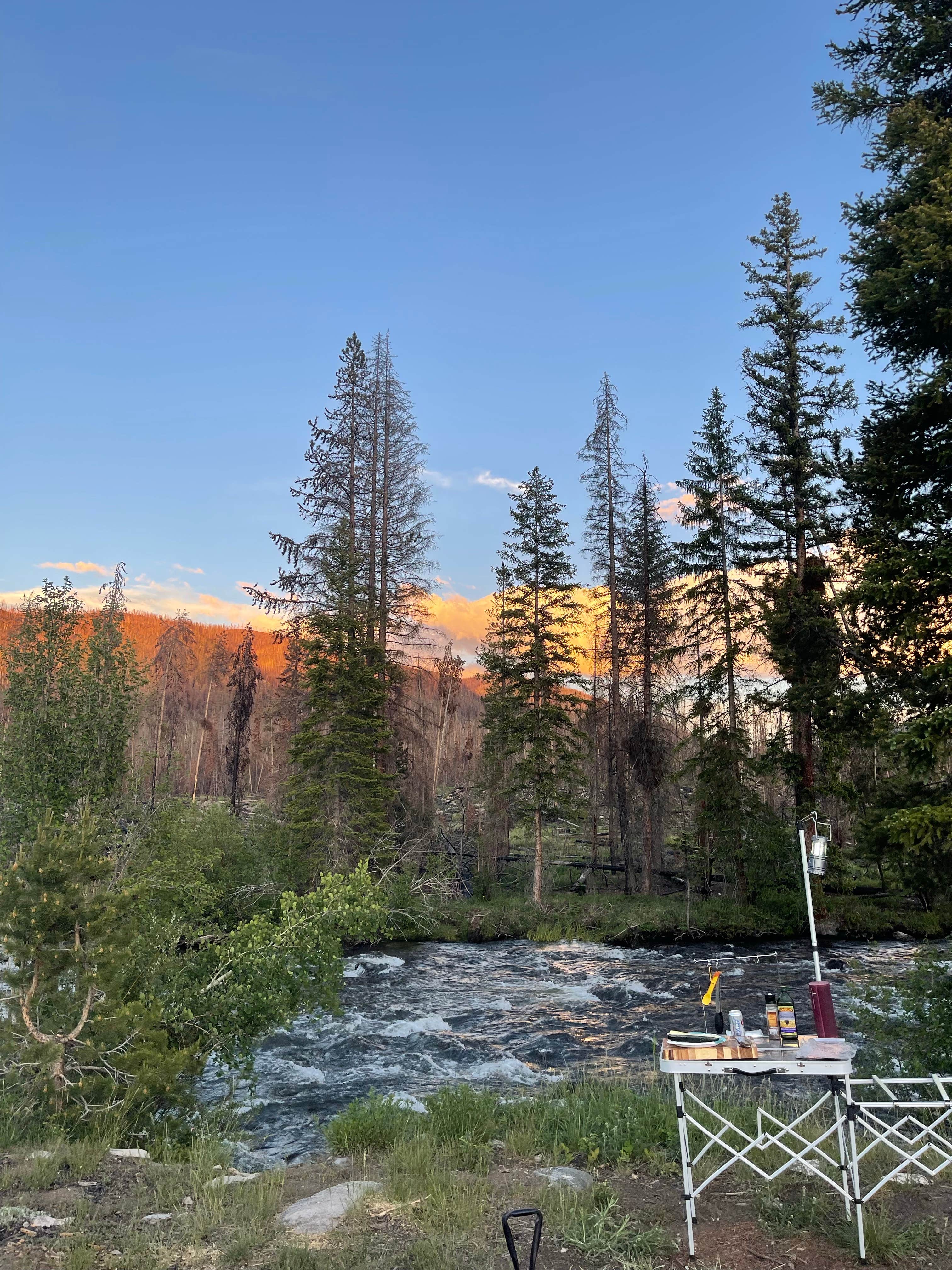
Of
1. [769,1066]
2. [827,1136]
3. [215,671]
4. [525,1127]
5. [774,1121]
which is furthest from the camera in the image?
[215,671]

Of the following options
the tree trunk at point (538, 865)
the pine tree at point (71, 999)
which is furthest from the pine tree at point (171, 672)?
the pine tree at point (71, 999)

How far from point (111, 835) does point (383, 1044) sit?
599 cm

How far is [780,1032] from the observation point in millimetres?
5312

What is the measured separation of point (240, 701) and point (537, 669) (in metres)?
15.8

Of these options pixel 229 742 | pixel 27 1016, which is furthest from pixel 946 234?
pixel 229 742

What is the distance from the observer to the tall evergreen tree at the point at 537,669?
90.9ft

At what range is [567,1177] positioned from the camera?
571 centimetres

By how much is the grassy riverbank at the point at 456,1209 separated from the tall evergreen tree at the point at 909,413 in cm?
449

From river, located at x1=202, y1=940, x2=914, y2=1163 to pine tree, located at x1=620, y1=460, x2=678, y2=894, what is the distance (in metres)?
6.40

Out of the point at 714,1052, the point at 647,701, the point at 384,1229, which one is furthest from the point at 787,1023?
the point at 647,701

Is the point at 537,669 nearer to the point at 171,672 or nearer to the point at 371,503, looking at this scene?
the point at 371,503

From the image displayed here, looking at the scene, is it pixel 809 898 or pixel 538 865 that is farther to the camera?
pixel 538 865

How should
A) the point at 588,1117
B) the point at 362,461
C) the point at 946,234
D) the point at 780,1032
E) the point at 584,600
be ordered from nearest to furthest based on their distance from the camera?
the point at 780,1032, the point at 588,1117, the point at 946,234, the point at 362,461, the point at 584,600

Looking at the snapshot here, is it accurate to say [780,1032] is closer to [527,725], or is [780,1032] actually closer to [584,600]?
[527,725]
